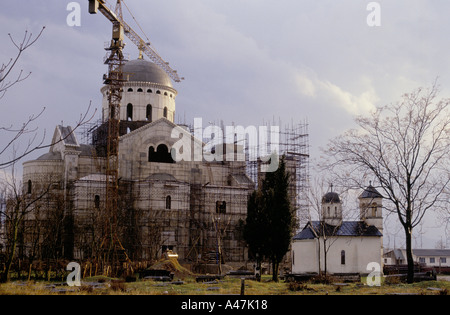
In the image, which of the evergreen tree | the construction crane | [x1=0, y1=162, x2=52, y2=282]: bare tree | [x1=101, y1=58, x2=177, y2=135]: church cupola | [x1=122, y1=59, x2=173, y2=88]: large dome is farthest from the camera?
[x1=122, y1=59, x2=173, y2=88]: large dome

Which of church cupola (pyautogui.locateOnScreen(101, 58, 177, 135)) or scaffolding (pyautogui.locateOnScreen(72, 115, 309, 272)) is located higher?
church cupola (pyautogui.locateOnScreen(101, 58, 177, 135))

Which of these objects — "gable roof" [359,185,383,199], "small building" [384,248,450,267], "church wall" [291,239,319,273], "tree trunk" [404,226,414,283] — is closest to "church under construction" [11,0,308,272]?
"church wall" [291,239,319,273]

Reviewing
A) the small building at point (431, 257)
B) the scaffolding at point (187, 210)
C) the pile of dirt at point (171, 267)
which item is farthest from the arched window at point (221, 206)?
the small building at point (431, 257)

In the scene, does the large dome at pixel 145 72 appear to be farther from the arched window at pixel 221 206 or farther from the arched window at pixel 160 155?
the arched window at pixel 221 206

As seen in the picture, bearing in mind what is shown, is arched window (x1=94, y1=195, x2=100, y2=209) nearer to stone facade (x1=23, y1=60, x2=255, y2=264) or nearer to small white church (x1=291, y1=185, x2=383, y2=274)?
stone facade (x1=23, y1=60, x2=255, y2=264)

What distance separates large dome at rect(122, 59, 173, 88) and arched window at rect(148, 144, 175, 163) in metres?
7.19

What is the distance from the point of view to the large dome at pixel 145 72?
49250 millimetres

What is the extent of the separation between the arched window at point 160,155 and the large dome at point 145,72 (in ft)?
23.6

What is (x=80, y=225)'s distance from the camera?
40406 mm

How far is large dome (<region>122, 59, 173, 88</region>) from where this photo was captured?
162 ft
